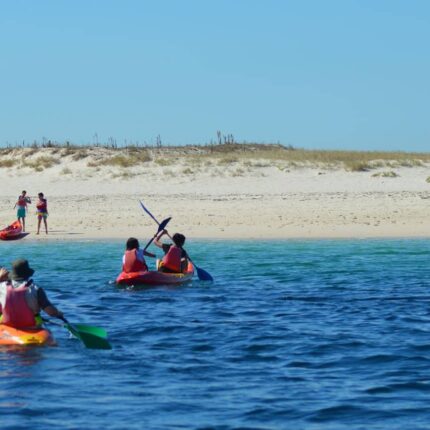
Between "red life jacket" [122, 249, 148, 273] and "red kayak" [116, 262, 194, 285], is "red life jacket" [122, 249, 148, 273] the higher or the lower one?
the higher one

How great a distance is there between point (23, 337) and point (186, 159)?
1107 inches

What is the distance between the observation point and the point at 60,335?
531 inches

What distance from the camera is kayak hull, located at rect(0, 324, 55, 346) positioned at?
39.9ft

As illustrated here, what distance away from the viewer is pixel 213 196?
33.5m

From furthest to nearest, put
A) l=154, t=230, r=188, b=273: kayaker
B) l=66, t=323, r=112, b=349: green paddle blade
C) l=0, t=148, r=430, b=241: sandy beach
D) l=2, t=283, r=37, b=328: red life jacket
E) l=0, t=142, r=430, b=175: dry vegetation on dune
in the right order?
l=0, t=142, r=430, b=175: dry vegetation on dune < l=0, t=148, r=430, b=241: sandy beach < l=154, t=230, r=188, b=273: kayaker < l=66, t=323, r=112, b=349: green paddle blade < l=2, t=283, r=37, b=328: red life jacket

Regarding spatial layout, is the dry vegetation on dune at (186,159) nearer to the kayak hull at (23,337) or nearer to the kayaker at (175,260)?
the kayaker at (175,260)

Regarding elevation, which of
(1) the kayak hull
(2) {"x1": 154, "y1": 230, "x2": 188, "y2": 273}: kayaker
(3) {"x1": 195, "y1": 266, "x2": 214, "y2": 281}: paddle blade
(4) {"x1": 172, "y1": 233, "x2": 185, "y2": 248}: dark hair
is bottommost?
(1) the kayak hull

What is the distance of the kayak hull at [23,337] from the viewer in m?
12.2

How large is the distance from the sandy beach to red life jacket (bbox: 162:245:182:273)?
310 inches

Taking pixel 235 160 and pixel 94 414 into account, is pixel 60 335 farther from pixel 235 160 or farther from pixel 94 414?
pixel 235 160

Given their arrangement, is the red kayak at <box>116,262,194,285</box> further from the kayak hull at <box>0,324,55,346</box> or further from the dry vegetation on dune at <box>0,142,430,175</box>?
the dry vegetation on dune at <box>0,142,430,175</box>

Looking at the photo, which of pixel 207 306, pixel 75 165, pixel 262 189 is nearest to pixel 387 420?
pixel 207 306

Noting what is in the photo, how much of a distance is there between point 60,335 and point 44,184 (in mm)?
25246

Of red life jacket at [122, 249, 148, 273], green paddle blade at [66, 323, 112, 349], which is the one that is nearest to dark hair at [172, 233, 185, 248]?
red life jacket at [122, 249, 148, 273]
